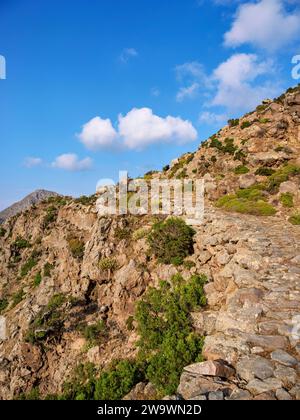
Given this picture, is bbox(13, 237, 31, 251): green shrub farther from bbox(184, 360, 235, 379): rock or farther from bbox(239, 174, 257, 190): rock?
bbox(184, 360, 235, 379): rock

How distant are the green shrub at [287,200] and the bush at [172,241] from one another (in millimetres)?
6088

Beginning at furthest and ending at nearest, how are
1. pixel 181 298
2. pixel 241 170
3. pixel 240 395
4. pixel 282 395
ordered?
pixel 241 170 < pixel 181 298 < pixel 240 395 < pixel 282 395

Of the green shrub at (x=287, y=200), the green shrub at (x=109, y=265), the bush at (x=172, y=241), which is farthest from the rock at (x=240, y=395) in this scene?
the green shrub at (x=287, y=200)

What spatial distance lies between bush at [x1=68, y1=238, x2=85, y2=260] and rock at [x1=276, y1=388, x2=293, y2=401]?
1622 centimetres

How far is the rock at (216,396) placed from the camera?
17.4 feet

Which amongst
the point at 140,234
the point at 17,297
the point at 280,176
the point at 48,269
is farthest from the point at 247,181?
the point at 17,297

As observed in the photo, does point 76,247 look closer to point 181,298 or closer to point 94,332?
point 94,332

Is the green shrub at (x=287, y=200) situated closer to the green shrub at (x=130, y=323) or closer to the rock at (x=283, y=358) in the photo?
the green shrub at (x=130, y=323)

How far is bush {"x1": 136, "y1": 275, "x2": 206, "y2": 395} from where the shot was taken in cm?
802

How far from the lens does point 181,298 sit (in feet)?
36.2

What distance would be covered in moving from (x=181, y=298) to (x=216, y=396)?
18.5ft
